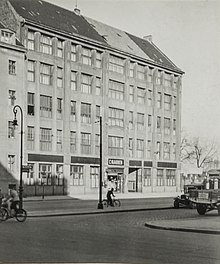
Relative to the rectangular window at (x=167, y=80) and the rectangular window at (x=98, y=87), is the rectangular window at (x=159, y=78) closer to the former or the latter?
the rectangular window at (x=167, y=80)

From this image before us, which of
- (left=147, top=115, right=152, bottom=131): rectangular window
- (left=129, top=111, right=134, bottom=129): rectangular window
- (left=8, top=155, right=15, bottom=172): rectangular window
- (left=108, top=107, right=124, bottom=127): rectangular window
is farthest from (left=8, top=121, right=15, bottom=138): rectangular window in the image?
(left=147, top=115, right=152, bottom=131): rectangular window

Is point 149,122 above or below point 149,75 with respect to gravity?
below

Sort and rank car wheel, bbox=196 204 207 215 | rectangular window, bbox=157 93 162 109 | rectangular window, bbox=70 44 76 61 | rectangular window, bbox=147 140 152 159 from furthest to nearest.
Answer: rectangular window, bbox=147 140 152 159, rectangular window, bbox=157 93 162 109, rectangular window, bbox=70 44 76 61, car wheel, bbox=196 204 207 215

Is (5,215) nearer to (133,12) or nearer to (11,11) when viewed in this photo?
(133,12)

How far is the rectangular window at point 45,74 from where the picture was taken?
35.4 metres

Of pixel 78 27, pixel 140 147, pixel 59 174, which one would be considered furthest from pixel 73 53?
pixel 140 147

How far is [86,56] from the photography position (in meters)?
37.9

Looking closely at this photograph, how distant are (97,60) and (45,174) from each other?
9260 millimetres

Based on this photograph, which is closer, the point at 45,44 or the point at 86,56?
Answer: the point at 45,44

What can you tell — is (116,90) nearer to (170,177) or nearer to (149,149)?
(149,149)

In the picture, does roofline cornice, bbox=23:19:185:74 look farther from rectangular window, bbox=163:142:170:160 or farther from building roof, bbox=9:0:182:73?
rectangular window, bbox=163:142:170:160

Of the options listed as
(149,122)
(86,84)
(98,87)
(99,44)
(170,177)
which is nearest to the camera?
(99,44)

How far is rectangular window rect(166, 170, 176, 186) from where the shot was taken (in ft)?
155

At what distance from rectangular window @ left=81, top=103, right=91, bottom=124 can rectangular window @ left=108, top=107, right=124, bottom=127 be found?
1632 mm
